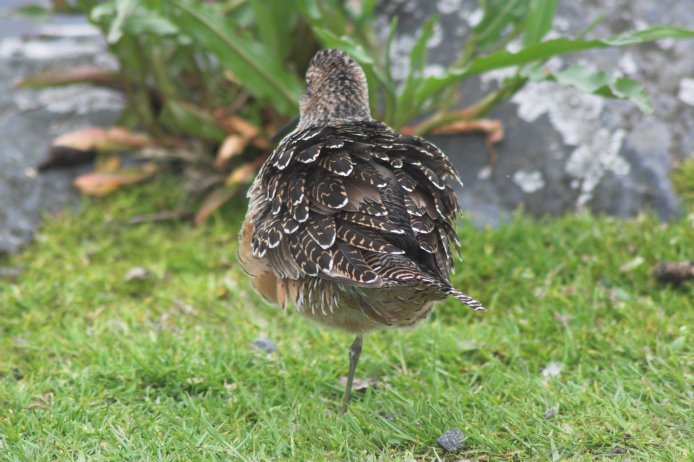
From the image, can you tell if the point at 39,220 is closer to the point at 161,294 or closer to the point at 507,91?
the point at 161,294

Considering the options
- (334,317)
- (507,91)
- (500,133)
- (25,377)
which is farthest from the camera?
(500,133)

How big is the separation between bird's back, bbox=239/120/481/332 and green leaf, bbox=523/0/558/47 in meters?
1.99

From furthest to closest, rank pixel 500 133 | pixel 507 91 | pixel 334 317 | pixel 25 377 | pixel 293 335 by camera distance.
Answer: pixel 500 133 → pixel 507 91 → pixel 293 335 → pixel 25 377 → pixel 334 317

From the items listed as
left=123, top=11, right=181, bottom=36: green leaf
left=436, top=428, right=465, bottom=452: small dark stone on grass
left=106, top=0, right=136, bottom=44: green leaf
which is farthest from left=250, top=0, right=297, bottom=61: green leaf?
left=436, top=428, right=465, bottom=452: small dark stone on grass

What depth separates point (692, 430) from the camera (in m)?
3.64

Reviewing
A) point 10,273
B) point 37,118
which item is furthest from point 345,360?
point 37,118

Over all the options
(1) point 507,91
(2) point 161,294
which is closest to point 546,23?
(1) point 507,91

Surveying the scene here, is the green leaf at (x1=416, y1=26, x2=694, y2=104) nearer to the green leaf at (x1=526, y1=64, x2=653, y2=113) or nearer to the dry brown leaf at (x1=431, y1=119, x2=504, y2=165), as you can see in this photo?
the green leaf at (x1=526, y1=64, x2=653, y2=113)

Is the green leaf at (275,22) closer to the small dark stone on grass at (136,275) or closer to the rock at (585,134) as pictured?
the rock at (585,134)

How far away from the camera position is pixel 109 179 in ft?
22.9

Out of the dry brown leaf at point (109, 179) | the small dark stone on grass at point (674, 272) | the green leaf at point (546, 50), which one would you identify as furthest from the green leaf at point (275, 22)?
the small dark stone on grass at point (674, 272)

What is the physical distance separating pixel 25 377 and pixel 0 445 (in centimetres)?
86

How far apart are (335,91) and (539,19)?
1.81m

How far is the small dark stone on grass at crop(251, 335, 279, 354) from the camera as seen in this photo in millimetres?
4723
